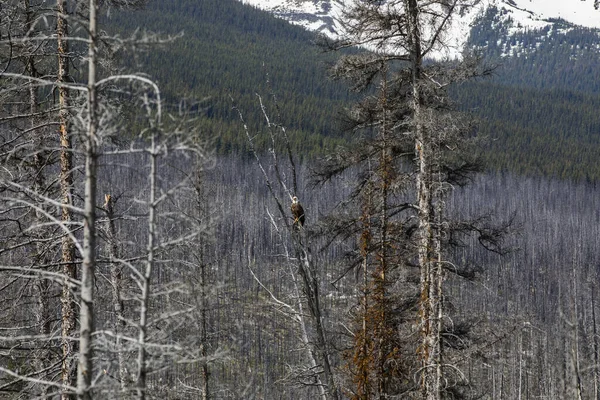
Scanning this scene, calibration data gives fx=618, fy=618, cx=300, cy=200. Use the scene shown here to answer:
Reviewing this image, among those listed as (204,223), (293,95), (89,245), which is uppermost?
(89,245)

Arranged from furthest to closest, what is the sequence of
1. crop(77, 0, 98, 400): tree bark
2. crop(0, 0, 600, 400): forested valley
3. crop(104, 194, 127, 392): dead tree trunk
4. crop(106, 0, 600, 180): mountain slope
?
1. crop(106, 0, 600, 180): mountain slope
2. crop(104, 194, 127, 392): dead tree trunk
3. crop(0, 0, 600, 400): forested valley
4. crop(77, 0, 98, 400): tree bark

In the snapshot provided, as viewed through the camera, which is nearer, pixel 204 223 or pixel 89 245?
pixel 89 245

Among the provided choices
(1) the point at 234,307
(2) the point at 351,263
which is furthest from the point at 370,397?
(1) the point at 234,307

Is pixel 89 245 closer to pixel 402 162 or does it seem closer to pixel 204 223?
Result: pixel 204 223

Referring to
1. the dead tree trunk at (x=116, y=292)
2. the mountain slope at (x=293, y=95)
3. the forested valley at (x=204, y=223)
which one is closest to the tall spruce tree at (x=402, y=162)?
the forested valley at (x=204, y=223)

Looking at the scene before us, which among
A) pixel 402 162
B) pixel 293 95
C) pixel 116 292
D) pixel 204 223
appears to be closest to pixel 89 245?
pixel 204 223

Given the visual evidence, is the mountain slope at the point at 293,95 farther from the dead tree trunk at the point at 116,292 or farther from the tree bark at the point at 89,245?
the tree bark at the point at 89,245

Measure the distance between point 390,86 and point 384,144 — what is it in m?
1.11

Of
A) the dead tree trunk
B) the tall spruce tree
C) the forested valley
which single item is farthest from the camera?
the tall spruce tree

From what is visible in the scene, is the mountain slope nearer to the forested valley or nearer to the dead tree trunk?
the forested valley

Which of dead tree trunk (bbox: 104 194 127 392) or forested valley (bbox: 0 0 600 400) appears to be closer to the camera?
forested valley (bbox: 0 0 600 400)

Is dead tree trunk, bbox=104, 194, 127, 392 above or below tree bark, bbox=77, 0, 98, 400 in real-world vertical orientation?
below

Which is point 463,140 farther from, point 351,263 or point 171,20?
point 171,20

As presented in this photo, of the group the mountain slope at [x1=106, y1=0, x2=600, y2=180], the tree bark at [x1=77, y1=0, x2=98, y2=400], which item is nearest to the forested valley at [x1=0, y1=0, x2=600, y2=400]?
the tree bark at [x1=77, y1=0, x2=98, y2=400]
